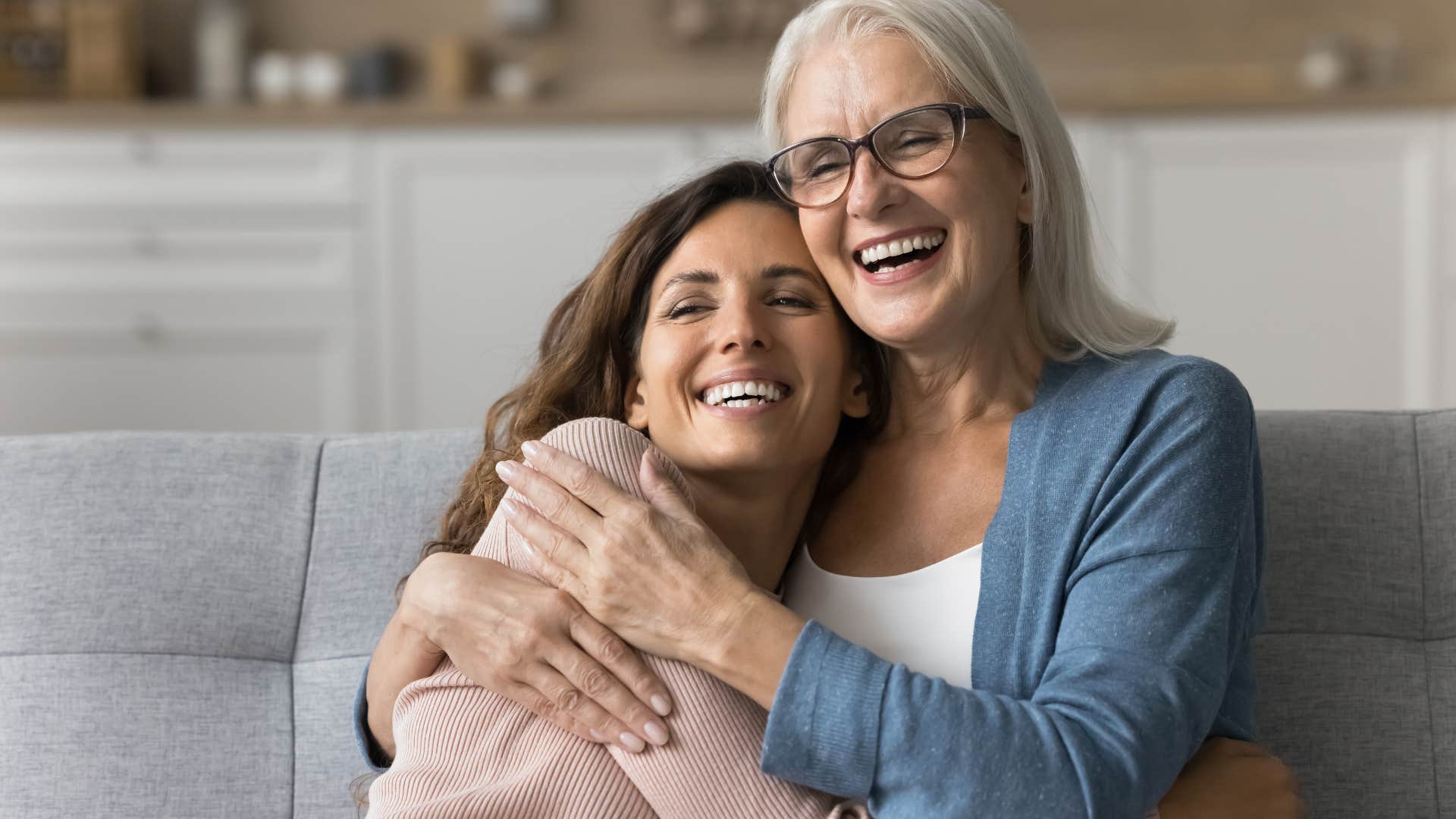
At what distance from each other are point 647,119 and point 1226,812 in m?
2.88

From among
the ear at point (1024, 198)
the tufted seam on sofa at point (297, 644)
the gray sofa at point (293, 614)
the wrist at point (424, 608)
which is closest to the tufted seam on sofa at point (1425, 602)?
the gray sofa at point (293, 614)

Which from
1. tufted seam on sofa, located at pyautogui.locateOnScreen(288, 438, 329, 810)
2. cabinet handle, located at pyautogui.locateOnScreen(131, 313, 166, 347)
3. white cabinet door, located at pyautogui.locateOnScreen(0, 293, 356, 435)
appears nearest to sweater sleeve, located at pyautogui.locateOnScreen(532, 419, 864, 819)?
tufted seam on sofa, located at pyautogui.locateOnScreen(288, 438, 329, 810)

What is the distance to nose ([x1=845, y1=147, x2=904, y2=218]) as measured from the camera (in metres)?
1.31

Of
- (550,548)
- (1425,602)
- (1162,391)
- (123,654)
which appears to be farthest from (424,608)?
(1425,602)

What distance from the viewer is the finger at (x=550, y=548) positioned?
4.02ft

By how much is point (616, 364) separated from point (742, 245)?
23 cm

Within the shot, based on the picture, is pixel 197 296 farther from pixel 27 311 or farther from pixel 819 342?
pixel 819 342

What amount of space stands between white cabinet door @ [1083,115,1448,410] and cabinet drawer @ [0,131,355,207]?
7.25ft

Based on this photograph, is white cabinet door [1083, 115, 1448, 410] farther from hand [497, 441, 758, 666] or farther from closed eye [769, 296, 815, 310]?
hand [497, 441, 758, 666]

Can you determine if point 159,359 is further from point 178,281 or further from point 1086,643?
point 1086,643

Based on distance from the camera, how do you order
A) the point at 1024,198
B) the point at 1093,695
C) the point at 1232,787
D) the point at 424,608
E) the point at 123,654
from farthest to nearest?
the point at 123,654, the point at 1024,198, the point at 424,608, the point at 1232,787, the point at 1093,695

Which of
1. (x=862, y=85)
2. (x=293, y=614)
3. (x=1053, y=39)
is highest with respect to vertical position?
(x=1053, y=39)

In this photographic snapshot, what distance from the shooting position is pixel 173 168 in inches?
145

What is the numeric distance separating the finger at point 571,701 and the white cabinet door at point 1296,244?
2887 millimetres
